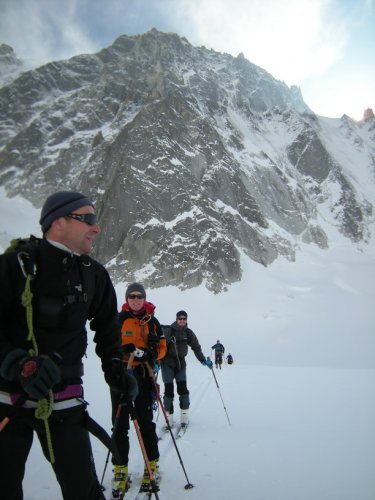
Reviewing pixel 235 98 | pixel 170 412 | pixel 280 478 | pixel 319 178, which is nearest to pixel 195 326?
pixel 170 412

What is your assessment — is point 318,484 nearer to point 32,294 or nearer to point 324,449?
point 324,449

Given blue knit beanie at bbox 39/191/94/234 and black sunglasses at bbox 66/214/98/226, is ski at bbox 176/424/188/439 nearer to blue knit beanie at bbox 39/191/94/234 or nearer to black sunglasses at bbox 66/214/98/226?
black sunglasses at bbox 66/214/98/226

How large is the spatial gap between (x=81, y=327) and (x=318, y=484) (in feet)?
12.5

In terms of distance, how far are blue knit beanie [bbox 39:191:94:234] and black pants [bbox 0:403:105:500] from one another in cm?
128

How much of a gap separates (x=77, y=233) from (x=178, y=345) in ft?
20.0

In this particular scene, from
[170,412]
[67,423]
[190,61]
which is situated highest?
[190,61]

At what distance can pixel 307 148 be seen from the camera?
90688 millimetres

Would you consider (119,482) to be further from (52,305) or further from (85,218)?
(85,218)

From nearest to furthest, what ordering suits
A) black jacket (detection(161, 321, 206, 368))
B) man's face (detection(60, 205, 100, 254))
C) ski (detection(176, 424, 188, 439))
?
1. man's face (detection(60, 205, 100, 254))
2. ski (detection(176, 424, 188, 439))
3. black jacket (detection(161, 321, 206, 368))

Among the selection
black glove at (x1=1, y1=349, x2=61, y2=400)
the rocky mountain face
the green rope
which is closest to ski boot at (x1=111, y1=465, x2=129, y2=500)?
the green rope

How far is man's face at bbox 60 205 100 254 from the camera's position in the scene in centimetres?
256

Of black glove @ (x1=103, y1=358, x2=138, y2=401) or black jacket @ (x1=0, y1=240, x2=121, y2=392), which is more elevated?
black jacket @ (x1=0, y1=240, x2=121, y2=392)

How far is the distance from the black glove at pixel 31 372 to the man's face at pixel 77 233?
795 mm

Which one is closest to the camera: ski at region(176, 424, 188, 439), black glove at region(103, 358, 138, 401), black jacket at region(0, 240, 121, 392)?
black jacket at region(0, 240, 121, 392)
